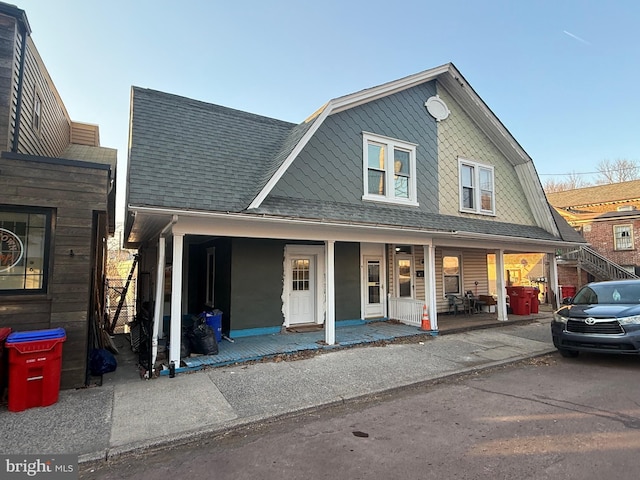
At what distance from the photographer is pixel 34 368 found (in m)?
4.66

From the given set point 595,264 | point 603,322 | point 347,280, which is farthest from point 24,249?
point 595,264

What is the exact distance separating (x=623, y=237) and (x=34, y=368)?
101ft

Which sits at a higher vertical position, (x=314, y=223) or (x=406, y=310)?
(x=314, y=223)

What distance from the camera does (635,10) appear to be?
33.4 feet

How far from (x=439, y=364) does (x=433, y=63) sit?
896cm

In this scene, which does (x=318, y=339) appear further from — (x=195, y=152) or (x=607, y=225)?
(x=607, y=225)

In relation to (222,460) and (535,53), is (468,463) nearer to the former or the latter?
(222,460)

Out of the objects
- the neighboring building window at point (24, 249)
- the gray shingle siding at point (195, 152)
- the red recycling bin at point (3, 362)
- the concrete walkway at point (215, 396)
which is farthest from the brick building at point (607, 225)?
the red recycling bin at point (3, 362)

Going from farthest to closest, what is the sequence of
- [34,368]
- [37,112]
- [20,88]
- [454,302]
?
1. [454,302]
2. [37,112]
3. [20,88]
4. [34,368]

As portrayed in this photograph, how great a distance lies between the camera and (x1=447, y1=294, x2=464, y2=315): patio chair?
12.7 metres

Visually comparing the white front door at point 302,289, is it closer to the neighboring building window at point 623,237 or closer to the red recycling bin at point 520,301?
the red recycling bin at point 520,301

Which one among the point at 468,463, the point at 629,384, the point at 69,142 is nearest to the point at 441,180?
the point at 629,384

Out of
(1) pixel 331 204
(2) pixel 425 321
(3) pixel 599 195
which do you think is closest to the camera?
(1) pixel 331 204

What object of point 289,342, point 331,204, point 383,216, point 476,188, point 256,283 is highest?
point 476,188
